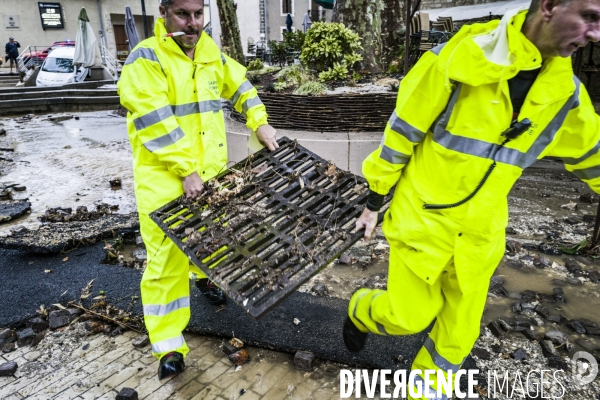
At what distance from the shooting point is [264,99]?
6355 millimetres

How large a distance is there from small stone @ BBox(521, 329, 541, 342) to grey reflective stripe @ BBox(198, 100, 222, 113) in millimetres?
2598

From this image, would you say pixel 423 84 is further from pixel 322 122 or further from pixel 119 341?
pixel 322 122

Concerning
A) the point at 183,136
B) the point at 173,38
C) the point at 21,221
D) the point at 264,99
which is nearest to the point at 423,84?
the point at 183,136

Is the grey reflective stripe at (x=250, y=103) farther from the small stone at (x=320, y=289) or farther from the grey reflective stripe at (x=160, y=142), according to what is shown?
the small stone at (x=320, y=289)

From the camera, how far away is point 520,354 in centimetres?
302

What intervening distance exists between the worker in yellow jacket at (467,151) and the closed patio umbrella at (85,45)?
18.8 m

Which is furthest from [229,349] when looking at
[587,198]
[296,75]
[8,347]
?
[587,198]

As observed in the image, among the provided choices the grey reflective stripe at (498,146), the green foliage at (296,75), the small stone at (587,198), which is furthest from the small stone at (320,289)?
the small stone at (587,198)

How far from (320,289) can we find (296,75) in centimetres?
394

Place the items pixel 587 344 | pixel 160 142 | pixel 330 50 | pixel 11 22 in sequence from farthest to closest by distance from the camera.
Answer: pixel 11 22, pixel 330 50, pixel 587 344, pixel 160 142

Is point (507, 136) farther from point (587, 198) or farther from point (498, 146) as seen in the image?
point (587, 198)

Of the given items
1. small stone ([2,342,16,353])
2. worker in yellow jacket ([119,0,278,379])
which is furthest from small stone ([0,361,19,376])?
worker in yellow jacket ([119,0,278,379])

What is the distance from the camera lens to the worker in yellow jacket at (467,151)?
1808 millimetres

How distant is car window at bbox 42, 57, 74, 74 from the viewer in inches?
752
